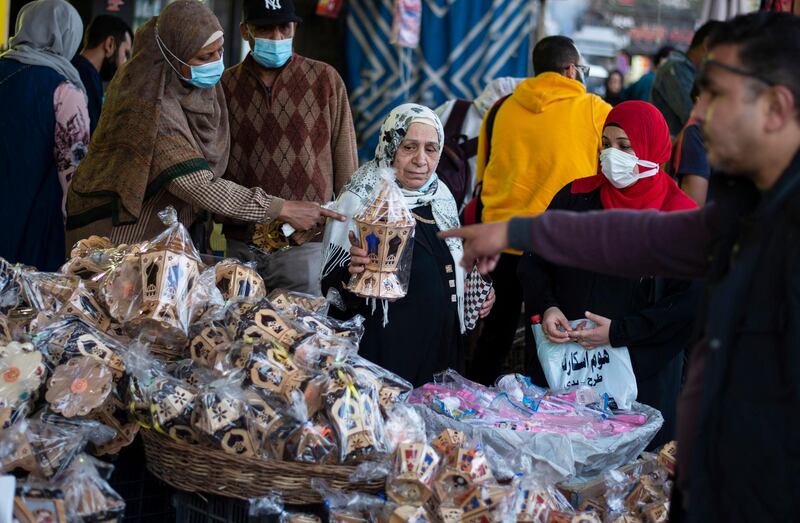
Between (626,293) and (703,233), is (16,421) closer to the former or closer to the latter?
(703,233)

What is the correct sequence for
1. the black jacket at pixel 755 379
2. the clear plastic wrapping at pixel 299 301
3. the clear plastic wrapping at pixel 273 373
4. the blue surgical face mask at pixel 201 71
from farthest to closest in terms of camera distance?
the blue surgical face mask at pixel 201 71 → the clear plastic wrapping at pixel 299 301 → the clear plastic wrapping at pixel 273 373 → the black jacket at pixel 755 379

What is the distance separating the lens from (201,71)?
362cm

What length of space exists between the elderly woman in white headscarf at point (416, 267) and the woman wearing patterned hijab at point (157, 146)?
1.17 ft

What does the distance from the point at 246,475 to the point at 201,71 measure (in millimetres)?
1738

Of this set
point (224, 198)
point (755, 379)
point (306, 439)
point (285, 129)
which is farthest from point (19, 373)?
point (285, 129)

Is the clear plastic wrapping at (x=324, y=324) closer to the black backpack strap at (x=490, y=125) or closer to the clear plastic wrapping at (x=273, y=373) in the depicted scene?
the clear plastic wrapping at (x=273, y=373)

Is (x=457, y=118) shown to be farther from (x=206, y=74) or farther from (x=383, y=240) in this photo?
(x=383, y=240)

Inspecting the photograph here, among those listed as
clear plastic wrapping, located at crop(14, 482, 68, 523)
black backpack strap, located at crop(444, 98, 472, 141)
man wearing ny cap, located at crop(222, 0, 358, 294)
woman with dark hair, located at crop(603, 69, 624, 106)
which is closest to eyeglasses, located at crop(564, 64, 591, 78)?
black backpack strap, located at crop(444, 98, 472, 141)

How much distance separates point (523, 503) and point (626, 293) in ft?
3.75

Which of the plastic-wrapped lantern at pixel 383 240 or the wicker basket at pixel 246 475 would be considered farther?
the plastic-wrapped lantern at pixel 383 240

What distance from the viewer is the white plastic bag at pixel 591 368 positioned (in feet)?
11.0

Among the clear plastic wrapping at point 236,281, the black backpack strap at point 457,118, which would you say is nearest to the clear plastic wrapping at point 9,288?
the clear plastic wrapping at point 236,281

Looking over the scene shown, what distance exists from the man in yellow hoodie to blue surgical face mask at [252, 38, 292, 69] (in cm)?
118

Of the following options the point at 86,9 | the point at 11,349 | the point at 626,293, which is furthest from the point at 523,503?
the point at 86,9
